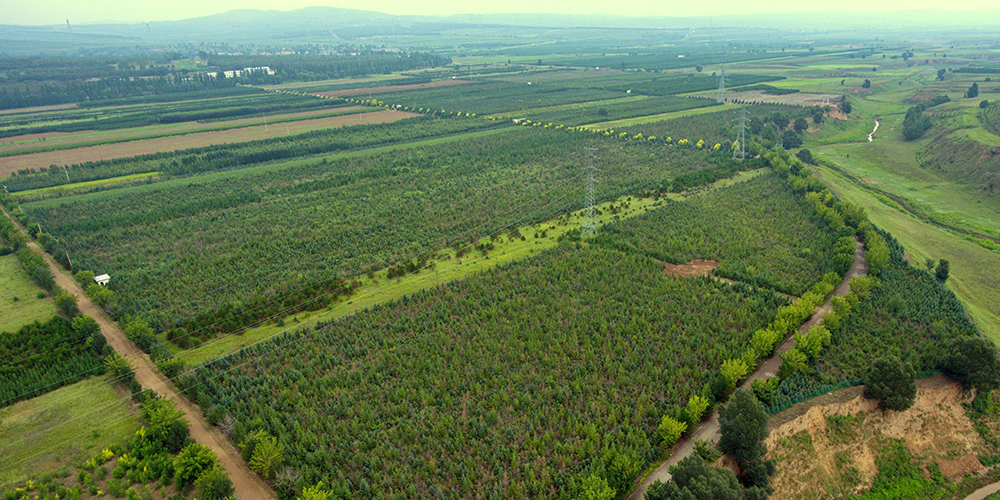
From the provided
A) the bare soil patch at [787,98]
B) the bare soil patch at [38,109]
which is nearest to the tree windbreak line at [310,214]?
the bare soil patch at [787,98]

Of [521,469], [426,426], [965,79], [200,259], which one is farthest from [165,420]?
[965,79]

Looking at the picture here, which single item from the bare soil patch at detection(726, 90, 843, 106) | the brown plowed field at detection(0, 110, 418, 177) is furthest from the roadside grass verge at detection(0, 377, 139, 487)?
the bare soil patch at detection(726, 90, 843, 106)

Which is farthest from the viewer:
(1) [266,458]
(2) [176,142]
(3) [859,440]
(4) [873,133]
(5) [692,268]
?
(4) [873,133]

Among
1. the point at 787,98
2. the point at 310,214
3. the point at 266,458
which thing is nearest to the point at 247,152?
the point at 310,214

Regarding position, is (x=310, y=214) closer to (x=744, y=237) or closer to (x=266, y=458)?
(x=266, y=458)

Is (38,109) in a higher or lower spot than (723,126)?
higher

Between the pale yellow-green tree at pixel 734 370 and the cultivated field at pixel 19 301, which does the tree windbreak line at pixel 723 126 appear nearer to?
the pale yellow-green tree at pixel 734 370
